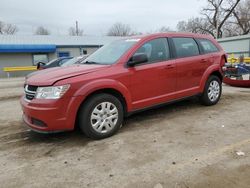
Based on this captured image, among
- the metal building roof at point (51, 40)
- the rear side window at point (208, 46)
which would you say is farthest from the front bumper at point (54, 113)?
the metal building roof at point (51, 40)

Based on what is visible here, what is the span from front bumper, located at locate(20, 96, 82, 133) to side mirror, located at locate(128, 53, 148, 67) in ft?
4.00

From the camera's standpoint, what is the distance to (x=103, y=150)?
4016 mm

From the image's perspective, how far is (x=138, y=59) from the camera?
4.66m

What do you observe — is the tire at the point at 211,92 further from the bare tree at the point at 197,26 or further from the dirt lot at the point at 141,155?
the bare tree at the point at 197,26

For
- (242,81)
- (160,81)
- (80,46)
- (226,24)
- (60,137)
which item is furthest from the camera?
(226,24)

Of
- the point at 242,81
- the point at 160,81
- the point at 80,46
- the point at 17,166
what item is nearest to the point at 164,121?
the point at 160,81

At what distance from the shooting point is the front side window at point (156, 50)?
5114mm

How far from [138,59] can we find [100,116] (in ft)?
4.07

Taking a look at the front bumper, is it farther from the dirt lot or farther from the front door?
the front door

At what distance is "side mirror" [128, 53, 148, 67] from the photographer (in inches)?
183

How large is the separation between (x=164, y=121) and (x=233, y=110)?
1862mm

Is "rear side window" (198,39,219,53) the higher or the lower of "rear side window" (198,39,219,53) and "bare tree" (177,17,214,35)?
the lower

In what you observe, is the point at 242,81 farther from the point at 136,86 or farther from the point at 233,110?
the point at 136,86

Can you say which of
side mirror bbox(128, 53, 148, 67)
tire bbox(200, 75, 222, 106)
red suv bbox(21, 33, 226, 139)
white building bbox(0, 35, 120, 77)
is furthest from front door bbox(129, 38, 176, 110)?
white building bbox(0, 35, 120, 77)
